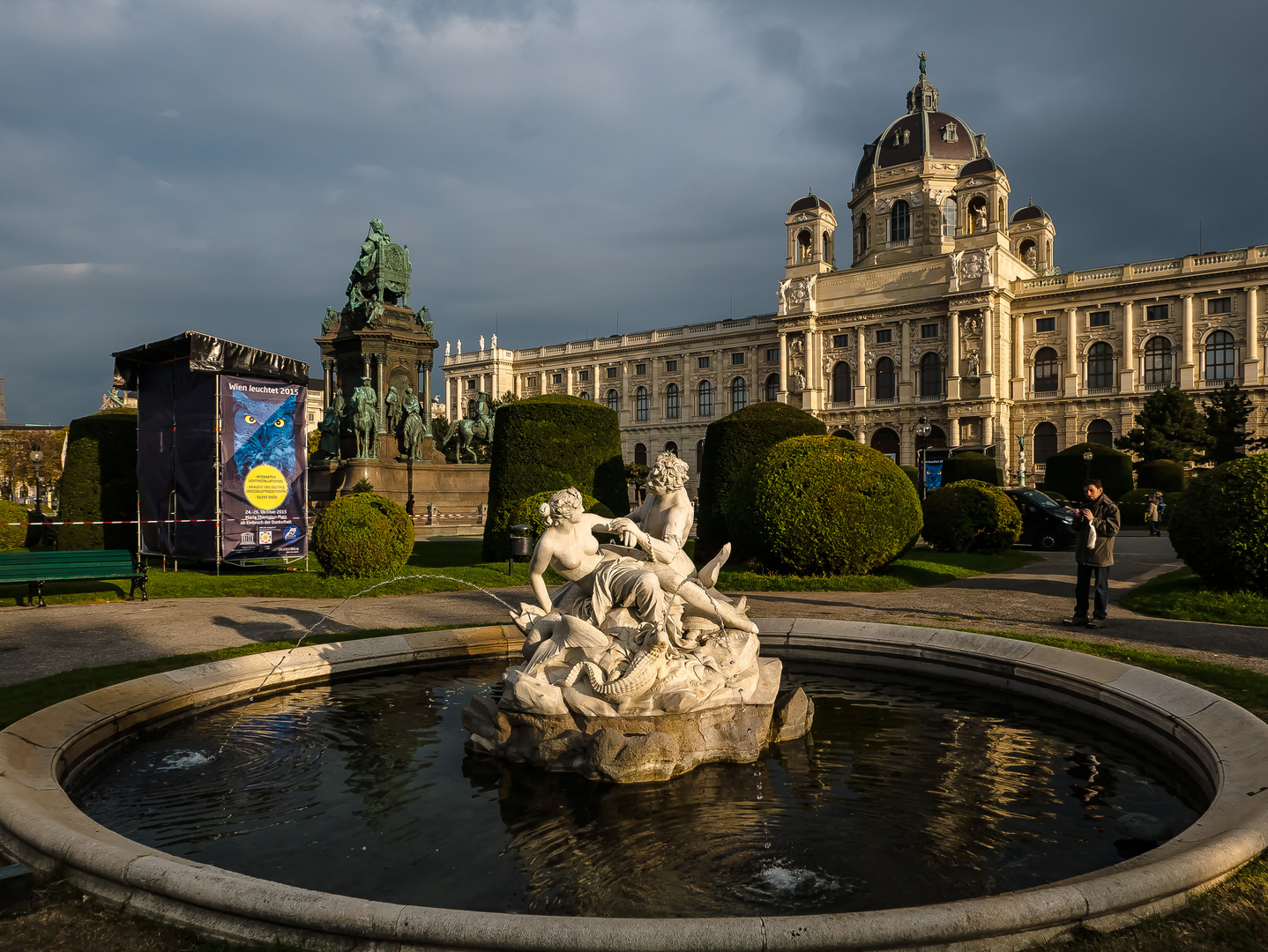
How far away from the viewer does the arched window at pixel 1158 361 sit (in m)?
50.1

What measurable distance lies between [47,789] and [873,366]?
6056 centimetres

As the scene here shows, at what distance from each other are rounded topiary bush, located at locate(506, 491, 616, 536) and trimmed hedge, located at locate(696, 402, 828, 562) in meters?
1.83

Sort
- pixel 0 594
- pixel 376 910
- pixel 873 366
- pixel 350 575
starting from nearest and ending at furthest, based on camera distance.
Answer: pixel 376 910
pixel 0 594
pixel 350 575
pixel 873 366

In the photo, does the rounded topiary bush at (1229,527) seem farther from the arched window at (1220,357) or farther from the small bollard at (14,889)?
the arched window at (1220,357)

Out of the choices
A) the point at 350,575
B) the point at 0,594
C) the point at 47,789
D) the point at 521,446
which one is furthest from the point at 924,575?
the point at 0,594

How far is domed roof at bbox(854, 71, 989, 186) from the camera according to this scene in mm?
66312

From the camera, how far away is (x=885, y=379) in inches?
2338

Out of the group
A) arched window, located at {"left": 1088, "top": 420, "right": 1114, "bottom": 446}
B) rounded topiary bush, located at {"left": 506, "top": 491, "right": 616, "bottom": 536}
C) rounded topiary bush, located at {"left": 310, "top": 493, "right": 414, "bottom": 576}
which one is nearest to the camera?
rounded topiary bush, located at {"left": 310, "top": 493, "right": 414, "bottom": 576}

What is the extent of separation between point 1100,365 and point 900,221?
21523 mm

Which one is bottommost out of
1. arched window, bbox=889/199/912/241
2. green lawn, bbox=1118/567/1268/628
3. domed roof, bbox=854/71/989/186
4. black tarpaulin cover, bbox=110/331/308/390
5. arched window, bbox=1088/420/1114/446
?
green lawn, bbox=1118/567/1268/628

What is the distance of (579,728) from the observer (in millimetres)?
4254

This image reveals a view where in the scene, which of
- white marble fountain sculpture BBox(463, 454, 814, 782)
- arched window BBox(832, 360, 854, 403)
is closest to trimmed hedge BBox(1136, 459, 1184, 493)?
arched window BBox(832, 360, 854, 403)

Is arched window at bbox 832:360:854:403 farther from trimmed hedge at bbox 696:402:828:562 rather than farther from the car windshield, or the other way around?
trimmed hedge at bbox 696:402:828:562

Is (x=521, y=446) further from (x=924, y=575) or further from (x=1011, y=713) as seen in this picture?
(x=1011, y=713)
